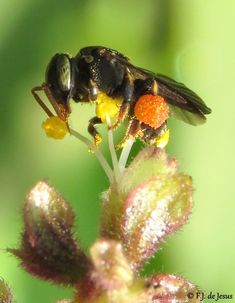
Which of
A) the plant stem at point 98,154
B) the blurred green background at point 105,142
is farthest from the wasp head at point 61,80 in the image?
the blurred green background at point 105,142

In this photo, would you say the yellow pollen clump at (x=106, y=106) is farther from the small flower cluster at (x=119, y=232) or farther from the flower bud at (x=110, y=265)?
the flower bud at (x=110, y=265)

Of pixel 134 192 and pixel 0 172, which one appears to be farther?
pixel 0 172

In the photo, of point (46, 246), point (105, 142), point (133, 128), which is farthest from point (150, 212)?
point (105, 142)

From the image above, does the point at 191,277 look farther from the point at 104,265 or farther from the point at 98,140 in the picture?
the point at 104,265

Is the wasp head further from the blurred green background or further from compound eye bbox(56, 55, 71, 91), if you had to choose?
the blurred green background

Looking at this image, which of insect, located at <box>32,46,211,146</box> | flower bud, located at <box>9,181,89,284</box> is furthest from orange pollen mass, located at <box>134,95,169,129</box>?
flower bud, located at <box>9,181,89,284</box>

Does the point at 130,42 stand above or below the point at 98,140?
above

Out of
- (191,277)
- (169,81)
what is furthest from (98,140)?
(191,277)
